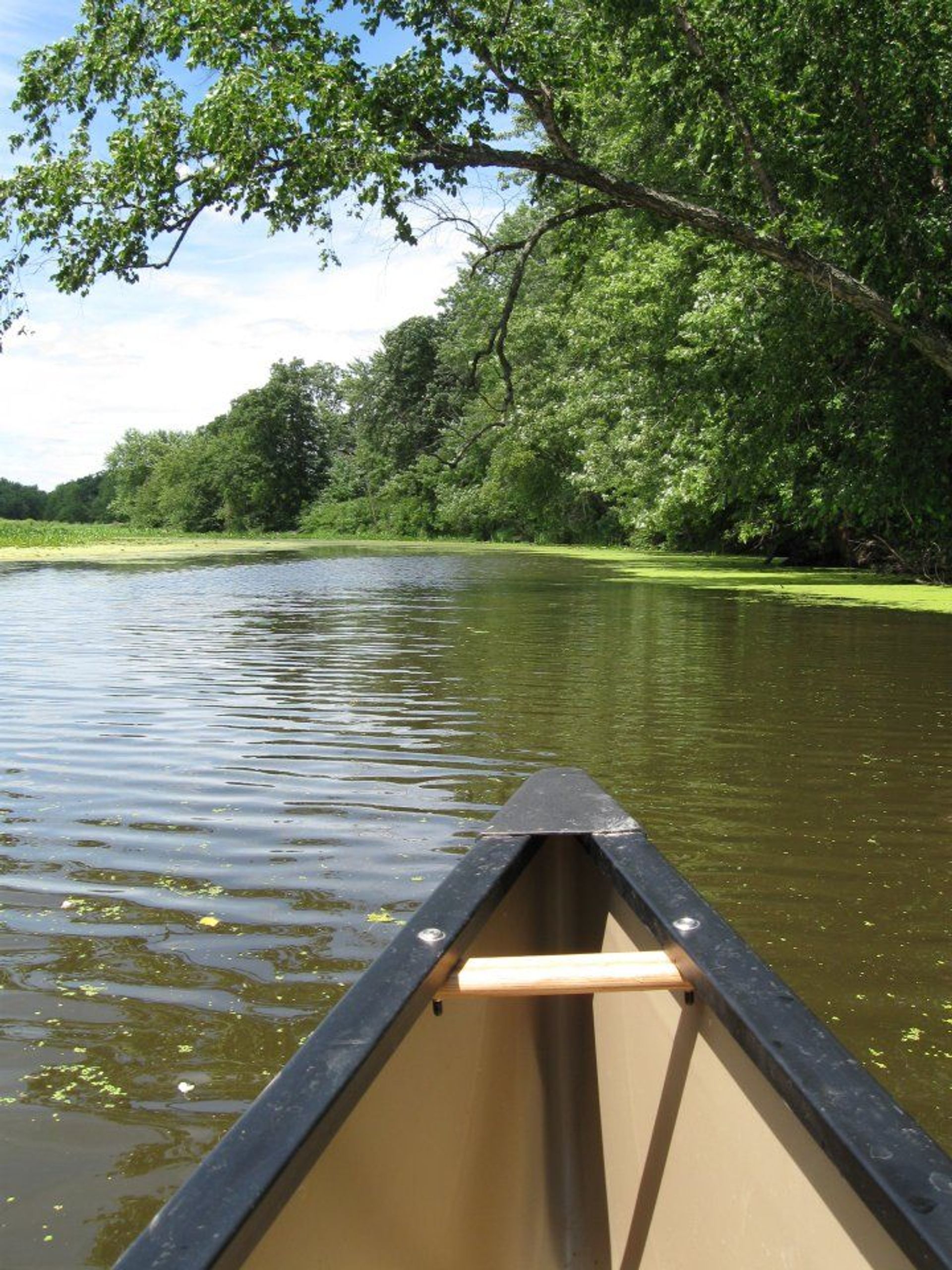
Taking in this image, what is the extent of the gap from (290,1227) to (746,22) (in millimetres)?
12894

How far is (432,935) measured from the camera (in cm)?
174

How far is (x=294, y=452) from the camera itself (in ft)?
223

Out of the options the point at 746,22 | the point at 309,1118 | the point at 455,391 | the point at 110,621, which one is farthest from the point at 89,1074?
the point at 455,391

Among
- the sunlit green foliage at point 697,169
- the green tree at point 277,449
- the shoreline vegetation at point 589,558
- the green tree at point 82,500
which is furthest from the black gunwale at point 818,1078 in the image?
the green tree at point 82,500

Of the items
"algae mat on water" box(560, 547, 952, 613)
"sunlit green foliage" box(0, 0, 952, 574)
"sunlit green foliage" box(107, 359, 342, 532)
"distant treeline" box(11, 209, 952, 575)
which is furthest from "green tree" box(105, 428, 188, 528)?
"sunlit green foliage" box(0, 0, 952, 574)

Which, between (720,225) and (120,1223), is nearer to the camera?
(120,1223)

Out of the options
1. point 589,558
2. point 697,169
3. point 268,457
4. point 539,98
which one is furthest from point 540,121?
point 268,457

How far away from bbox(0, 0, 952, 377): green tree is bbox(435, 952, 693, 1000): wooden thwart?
33.7 feet

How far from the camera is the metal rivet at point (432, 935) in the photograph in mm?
1718

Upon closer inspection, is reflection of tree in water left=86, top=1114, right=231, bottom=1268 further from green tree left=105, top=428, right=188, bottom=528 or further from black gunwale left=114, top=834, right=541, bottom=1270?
green tree left=105, top=428, right=188, bottom=528

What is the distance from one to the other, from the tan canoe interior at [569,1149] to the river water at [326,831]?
1.93 ft

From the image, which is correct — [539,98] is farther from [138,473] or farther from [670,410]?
[138,473]

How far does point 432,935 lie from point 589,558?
28848 mm

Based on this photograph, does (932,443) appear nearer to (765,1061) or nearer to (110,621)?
(110,621)
